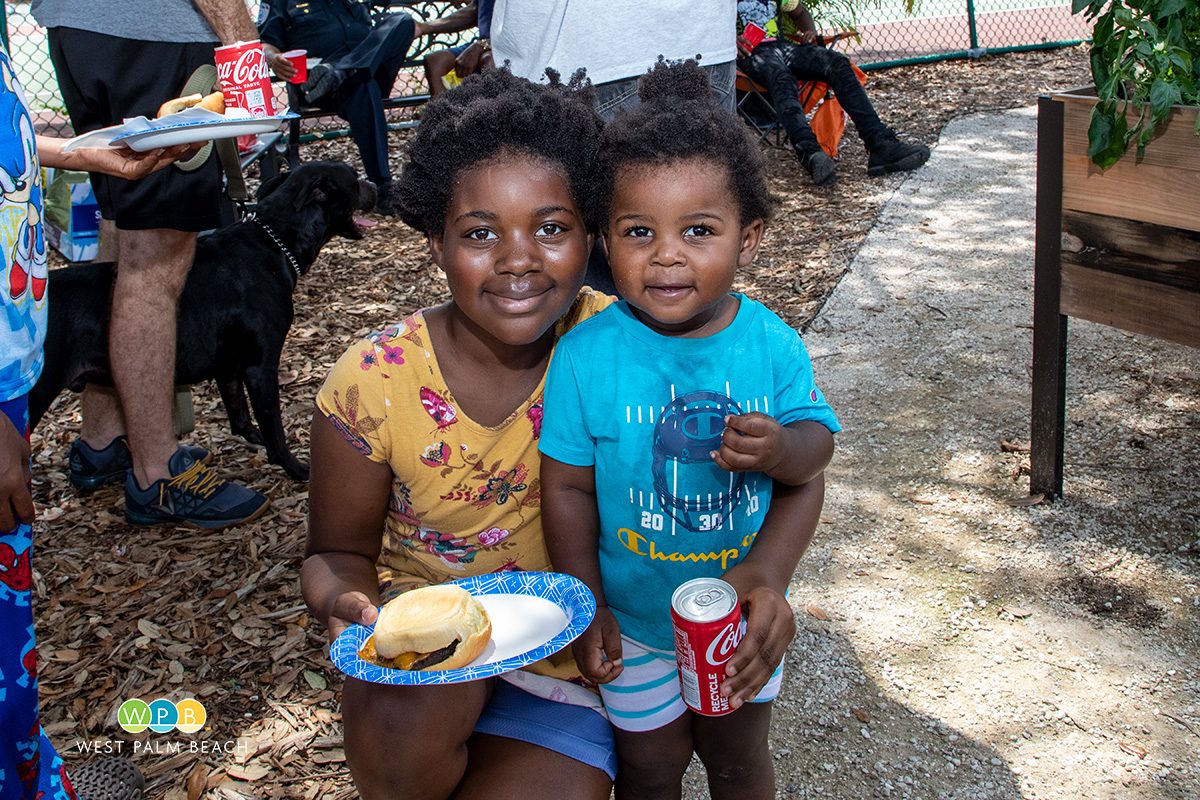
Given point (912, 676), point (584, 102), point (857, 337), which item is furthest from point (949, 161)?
point (584, 102)

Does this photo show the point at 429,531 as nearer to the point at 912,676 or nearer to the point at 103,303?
the point at 912,676

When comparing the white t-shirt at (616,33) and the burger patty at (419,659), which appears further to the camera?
the white t-shirt at (616,33)

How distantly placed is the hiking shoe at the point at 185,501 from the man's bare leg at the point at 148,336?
42mm

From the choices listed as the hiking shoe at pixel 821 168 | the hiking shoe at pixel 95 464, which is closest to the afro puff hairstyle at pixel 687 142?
the hiking shoe at pixel 95 464

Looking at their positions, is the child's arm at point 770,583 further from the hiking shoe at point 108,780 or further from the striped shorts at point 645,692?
the hiking shoe at point 108,780

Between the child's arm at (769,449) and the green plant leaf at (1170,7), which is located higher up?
the green plant leaf at (1170,7)

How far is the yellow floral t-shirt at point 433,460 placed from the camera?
71.2 inches

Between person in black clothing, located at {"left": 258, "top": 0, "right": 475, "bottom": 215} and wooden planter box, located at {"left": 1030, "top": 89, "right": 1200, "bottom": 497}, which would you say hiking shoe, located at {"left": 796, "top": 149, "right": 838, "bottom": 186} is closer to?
person in black clothing, located at {"left": 258, "top": 0, "right": 475, "bottom": 215}

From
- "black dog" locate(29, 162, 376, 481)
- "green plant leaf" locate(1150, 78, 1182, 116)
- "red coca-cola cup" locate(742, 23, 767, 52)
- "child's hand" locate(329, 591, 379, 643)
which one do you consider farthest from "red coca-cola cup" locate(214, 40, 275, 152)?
"red coca-cola cup" locate(742, 23, 767, 52)

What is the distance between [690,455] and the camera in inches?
69.7

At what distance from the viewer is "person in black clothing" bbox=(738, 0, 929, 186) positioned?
23.2 feet

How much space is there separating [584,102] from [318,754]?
6.04ft

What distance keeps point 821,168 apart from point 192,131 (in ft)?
17.7

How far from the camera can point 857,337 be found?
15.5ft
